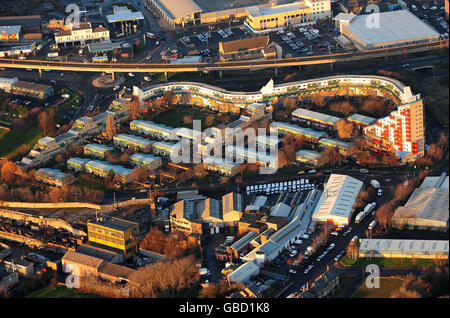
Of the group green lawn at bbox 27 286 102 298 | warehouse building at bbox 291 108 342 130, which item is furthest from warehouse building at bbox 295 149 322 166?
green lawn at bbox 27 286 102 298

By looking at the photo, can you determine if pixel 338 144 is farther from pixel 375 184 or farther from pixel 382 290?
pixel 382 290

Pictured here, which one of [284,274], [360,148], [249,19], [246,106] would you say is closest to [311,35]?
[249,19]

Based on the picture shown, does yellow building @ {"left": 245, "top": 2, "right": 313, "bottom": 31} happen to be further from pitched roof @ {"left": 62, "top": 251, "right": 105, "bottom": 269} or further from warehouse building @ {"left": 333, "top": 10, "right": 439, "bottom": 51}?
pitched roof @ {"left": 62, "top": 251, "right": 105, "bottom": 269}

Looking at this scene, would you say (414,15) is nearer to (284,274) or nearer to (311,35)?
(311,35)

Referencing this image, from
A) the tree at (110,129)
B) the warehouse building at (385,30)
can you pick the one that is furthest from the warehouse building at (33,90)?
the warehouse building at (385,30)

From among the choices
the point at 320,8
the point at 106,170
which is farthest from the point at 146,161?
the point at 320,8

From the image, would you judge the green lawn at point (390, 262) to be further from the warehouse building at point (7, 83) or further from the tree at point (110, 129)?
the warehouse building at point (7, 83)
